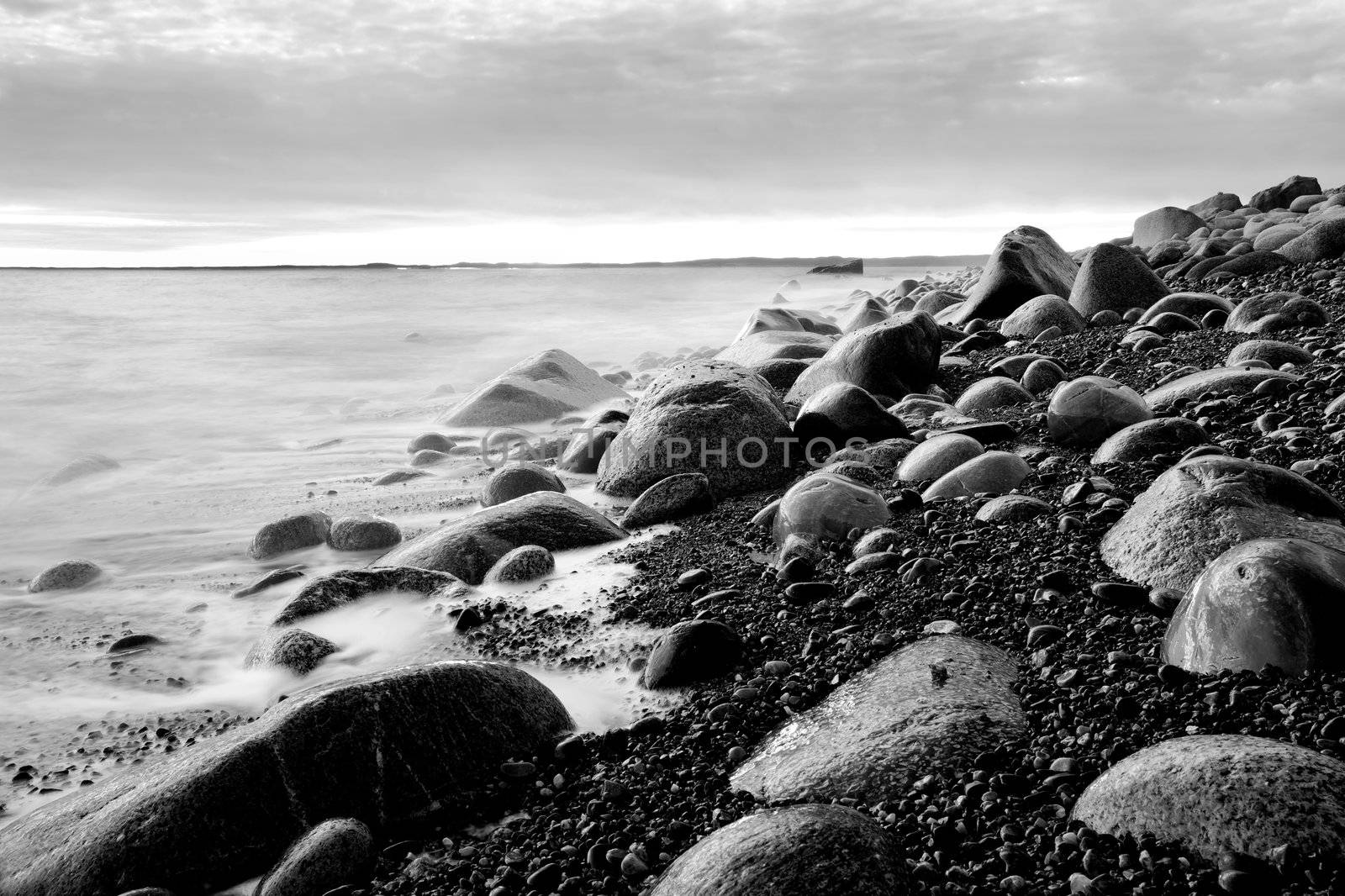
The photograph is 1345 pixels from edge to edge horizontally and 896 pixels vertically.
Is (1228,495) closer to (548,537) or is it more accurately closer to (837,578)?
(837,578)

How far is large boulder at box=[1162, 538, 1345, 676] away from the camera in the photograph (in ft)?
7.14

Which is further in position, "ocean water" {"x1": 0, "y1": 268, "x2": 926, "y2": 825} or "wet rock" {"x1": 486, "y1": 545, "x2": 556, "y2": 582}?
"wet rock" {"x1": 486, "y1": 545, "x2": 556, "y2": 582}

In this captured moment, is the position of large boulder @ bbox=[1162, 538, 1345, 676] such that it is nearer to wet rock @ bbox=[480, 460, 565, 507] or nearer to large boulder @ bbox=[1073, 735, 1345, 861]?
large boulder @ bbox=[1073, 735, 1345, 861]

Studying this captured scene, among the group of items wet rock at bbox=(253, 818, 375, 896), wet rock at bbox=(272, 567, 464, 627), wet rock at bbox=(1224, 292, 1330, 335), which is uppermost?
wet rock at bbox=(1224, 292, 1330, 335)

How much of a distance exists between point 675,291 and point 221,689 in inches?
1036

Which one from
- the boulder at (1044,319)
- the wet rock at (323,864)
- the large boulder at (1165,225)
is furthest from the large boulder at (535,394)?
the large boulder at (1165,225)

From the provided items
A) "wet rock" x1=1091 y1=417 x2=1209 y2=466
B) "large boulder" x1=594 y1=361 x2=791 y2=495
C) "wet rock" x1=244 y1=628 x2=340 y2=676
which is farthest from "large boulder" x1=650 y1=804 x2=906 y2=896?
"large boulder" x1=594 y1=361 x2=791 y2=495

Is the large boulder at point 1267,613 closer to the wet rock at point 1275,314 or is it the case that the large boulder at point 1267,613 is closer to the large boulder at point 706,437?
the large boulder at point 706,437

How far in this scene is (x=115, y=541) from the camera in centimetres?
552

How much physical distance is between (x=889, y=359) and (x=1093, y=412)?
1930 millimetres

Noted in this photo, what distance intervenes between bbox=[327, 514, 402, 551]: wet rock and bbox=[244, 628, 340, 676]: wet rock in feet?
4.27

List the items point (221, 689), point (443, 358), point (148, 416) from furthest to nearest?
point (443, 358) → point (148, 416) → point (221, 689)

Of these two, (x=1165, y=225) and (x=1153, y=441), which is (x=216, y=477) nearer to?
(x=1153, y=441)

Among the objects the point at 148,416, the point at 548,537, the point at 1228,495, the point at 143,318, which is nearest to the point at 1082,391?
the point at 1228,495
